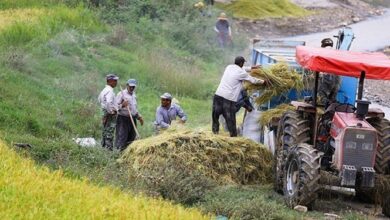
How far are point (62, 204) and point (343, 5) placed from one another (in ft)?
152

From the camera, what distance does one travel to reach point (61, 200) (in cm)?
880

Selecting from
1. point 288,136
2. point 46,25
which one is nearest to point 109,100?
point 288,136

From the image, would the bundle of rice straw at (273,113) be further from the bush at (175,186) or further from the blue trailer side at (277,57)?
the bush at (175,186)

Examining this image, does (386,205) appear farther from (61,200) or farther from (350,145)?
(61,200)

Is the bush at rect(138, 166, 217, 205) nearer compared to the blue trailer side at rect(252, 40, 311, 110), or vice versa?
the bush at rect(138, 166, 217, 205)

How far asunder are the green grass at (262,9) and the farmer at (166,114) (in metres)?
27.4

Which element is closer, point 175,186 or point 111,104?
point 175,186

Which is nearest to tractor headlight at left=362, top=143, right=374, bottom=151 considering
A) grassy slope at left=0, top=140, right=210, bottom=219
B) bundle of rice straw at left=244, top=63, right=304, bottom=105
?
grassy slope at left=0, top=140, right=210, bottom=219

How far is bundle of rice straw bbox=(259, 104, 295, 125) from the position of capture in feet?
45.3

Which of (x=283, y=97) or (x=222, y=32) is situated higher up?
(x=222, y=32)

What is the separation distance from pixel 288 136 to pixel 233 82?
2198 millimetres

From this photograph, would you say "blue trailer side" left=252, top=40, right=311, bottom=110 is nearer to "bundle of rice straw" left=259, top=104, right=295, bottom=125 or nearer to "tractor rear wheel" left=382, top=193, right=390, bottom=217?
"bundle of rice straw" left=259, top=104, right=295, bottom=125

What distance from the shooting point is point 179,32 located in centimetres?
2906

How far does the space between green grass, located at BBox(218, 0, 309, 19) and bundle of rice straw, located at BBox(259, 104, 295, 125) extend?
1096 inches
